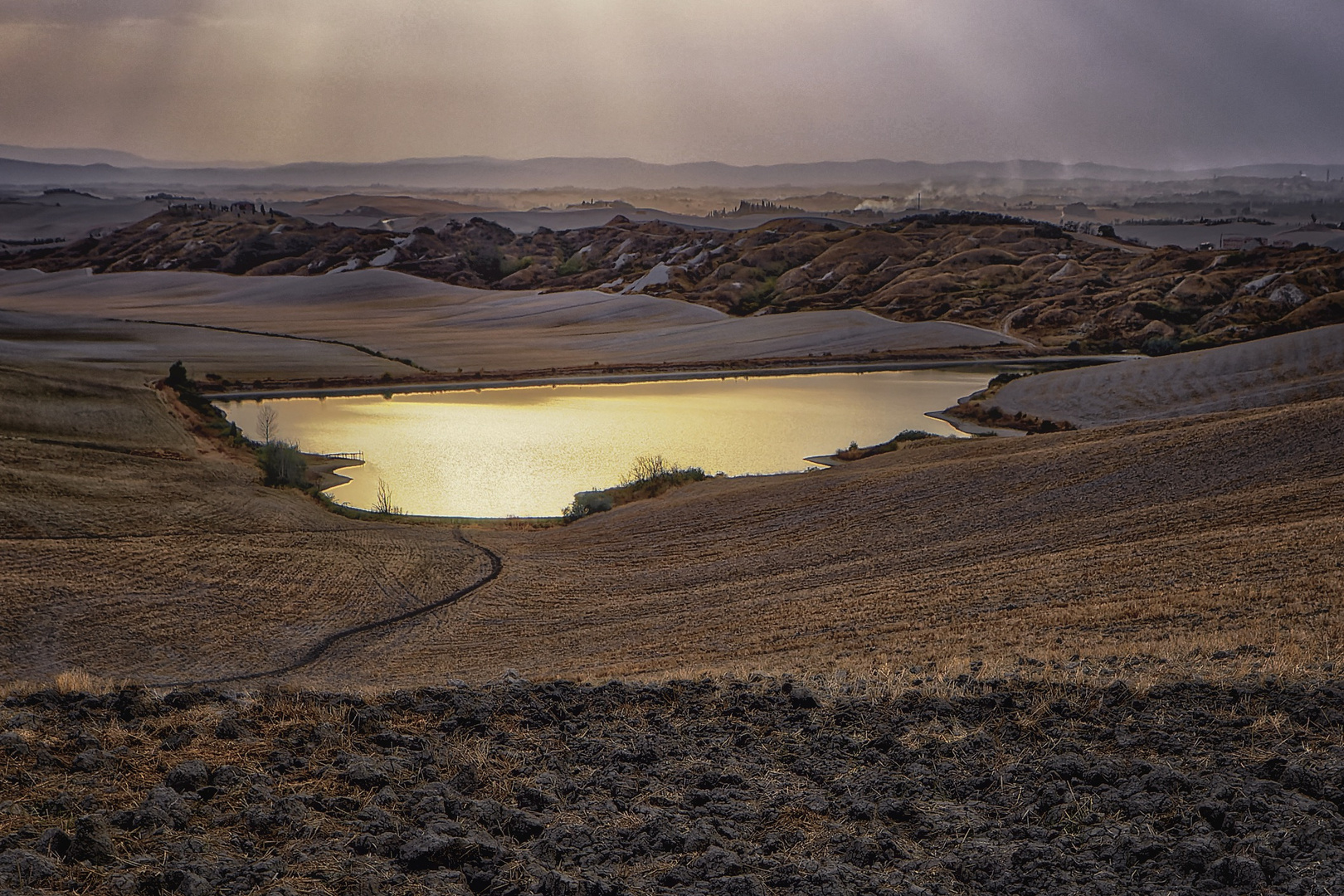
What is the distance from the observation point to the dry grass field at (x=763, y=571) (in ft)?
33.1

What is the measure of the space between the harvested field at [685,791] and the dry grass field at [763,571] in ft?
5.31

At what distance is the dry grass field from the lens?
10.1 m

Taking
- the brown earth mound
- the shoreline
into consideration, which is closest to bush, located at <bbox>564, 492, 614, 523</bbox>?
the shoreline

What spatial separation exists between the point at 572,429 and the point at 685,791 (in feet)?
121

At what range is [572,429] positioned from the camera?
41969 mm

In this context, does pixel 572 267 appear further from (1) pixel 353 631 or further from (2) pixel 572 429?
(1) pixel 353 631

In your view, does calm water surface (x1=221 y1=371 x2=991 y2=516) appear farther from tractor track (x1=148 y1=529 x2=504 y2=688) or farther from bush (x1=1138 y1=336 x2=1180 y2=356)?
bush (x1=1138 y1=336 x2=1180 y2=356)

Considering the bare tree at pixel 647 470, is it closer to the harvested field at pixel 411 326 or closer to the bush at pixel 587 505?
the bush at pixel 587 505

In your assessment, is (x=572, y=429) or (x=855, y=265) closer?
(x=572, y=429)

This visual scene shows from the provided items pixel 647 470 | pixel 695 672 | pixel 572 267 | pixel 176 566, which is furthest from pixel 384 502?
pixel 572 267

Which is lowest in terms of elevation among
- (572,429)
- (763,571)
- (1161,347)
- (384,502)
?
(384,502)

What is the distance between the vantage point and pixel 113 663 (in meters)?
13.3

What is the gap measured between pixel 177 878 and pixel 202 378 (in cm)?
5977

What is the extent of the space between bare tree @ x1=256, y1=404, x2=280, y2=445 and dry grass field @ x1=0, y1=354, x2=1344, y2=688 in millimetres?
14570
